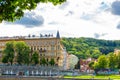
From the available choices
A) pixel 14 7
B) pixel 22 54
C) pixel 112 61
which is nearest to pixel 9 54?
pixel 22 54

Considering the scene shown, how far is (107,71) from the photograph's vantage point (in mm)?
130250

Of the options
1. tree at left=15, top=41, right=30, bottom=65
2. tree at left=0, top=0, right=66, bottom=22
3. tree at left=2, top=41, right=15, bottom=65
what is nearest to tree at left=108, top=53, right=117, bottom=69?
tree at left=15, top=41, right=30, bottom=65

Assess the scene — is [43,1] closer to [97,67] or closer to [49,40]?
[97,67]

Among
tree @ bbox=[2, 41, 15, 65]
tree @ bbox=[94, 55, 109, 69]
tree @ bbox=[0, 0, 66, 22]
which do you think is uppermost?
tree @ bbox=[0, 0, 66, 22]

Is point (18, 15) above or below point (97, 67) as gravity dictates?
above

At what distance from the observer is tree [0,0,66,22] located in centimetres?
1290

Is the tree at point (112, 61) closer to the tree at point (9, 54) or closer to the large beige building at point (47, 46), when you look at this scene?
the large beige building at point (47, 46)

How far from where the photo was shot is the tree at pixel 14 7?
508 inches

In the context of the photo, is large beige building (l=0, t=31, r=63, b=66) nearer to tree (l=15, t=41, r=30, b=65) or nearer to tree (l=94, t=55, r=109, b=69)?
tree (l=15, t=41, r=30, b=65)

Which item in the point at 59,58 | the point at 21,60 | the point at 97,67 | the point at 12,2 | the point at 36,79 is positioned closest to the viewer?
the point at 12,2

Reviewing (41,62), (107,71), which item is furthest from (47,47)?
(107,71)

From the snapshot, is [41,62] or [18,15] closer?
[18,15]

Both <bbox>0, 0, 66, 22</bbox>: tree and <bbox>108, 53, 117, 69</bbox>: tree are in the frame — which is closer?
<bbox>0, 0, 66, 22</bbox>: tree

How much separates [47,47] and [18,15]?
144 meters
